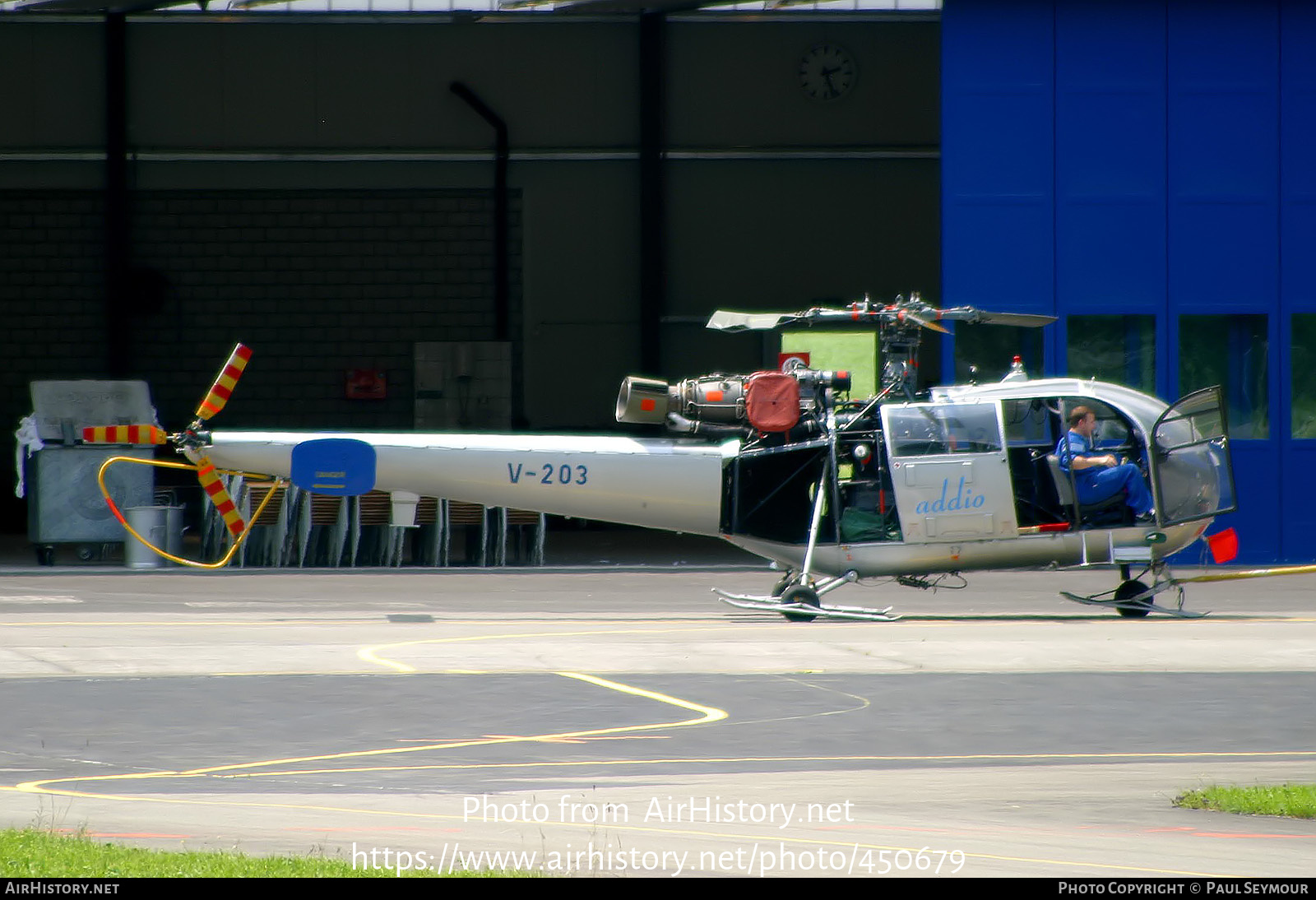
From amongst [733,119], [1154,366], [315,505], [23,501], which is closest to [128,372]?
[23,501]

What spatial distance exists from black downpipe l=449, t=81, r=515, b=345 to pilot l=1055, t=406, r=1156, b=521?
1649cm

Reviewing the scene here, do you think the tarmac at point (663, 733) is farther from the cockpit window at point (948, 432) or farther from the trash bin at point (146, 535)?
the trash bin at point (146, 535)

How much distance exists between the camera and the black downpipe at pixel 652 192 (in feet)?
95.8

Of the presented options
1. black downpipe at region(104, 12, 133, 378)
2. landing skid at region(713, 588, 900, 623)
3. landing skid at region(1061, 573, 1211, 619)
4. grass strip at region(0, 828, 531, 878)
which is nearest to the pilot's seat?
landing skid at region(1061, 573, 1211, 619)

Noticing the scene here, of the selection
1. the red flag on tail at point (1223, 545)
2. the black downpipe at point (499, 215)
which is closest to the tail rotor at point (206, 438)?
the red flag on tail at point (1223, 545)

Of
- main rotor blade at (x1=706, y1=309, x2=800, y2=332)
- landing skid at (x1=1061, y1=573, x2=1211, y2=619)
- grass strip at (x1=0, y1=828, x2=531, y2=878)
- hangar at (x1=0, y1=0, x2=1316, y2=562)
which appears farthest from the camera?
hangar at (x1=0, y1=0, x2=1316, y2=562)

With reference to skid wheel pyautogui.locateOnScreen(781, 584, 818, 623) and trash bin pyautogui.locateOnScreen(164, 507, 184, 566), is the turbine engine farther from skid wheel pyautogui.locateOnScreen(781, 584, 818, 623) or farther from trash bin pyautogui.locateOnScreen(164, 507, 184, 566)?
trash bin pyautogui.locateOnScreen(164, 507, 184, 566)

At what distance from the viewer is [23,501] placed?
30141mm

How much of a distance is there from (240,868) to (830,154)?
25244 millimetres

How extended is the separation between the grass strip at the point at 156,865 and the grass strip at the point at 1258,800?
3.25 metres

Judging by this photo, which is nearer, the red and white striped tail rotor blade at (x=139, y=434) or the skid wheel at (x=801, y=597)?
the skid wheel at (x=801, y=597)

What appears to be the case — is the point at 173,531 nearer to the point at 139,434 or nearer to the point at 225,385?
the point at 139,434

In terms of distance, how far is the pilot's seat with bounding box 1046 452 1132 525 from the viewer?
15.1 meters

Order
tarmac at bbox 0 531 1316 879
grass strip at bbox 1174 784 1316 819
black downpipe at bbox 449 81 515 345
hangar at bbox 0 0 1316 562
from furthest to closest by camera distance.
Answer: black downpipe at bbox 449 81 515 345, hangar at bbox 0 0 1316 562, grass strip at bbox 1174 784 1316 819, tarmac at bbox 0 531 1316 879
